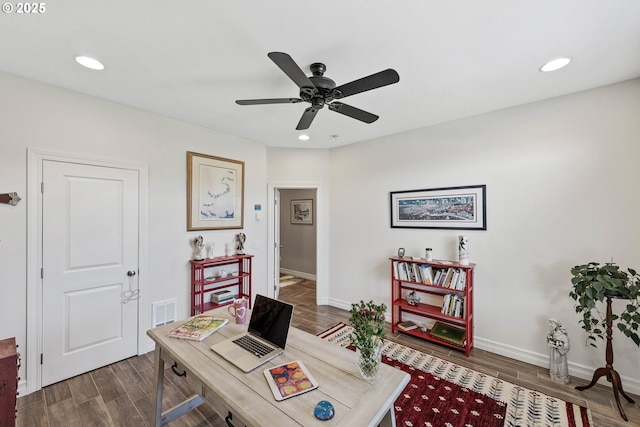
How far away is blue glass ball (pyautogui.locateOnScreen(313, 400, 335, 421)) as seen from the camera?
100 cm

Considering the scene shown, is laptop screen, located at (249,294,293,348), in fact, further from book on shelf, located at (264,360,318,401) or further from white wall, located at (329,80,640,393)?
white wall, located at (329,80,640,393)

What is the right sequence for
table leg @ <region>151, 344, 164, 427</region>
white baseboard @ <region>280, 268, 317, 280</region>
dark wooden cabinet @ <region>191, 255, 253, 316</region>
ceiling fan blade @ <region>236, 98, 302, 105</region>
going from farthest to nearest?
white baseboard @ <region>280, 268, 317, 280</region>
dark wooden cabinet @ <region>191, 255, 253, 316</region>
ceiling fan blade @ <region>236, 98, 302, 105</region>
table leg @ <region>151, 344, 164, 427</region>

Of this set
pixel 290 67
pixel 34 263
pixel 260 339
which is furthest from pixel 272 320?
pixel 34 263

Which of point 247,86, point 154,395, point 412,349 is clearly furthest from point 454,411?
point 247,86

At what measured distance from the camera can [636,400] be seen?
86.2 inches

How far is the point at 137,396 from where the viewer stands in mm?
2232

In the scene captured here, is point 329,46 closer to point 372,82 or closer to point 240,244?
point 372,82

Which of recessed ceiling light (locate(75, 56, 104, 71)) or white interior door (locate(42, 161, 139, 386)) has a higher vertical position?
recessed ceiling light (locate(75, 56, 104, 71))

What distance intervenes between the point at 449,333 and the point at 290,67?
321cm

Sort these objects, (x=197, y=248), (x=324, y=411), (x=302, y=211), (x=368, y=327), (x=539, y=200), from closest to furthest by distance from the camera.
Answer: (x=324, y=411) < (x=368, y=327) < (x=539, y=200) < (x=197, y=248) < (x=302, y=211)

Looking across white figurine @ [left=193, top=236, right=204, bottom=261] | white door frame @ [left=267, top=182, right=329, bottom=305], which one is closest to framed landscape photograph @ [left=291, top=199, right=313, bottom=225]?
white door frame @ [left=267, top=182, right=329, bottom=305]

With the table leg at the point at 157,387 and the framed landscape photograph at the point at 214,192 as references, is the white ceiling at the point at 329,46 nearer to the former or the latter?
the framed landscape photograph at the point at 214,192

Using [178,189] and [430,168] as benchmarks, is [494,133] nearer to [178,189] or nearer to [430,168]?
[430,168]

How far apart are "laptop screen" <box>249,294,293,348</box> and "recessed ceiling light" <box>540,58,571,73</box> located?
8.42 feet
